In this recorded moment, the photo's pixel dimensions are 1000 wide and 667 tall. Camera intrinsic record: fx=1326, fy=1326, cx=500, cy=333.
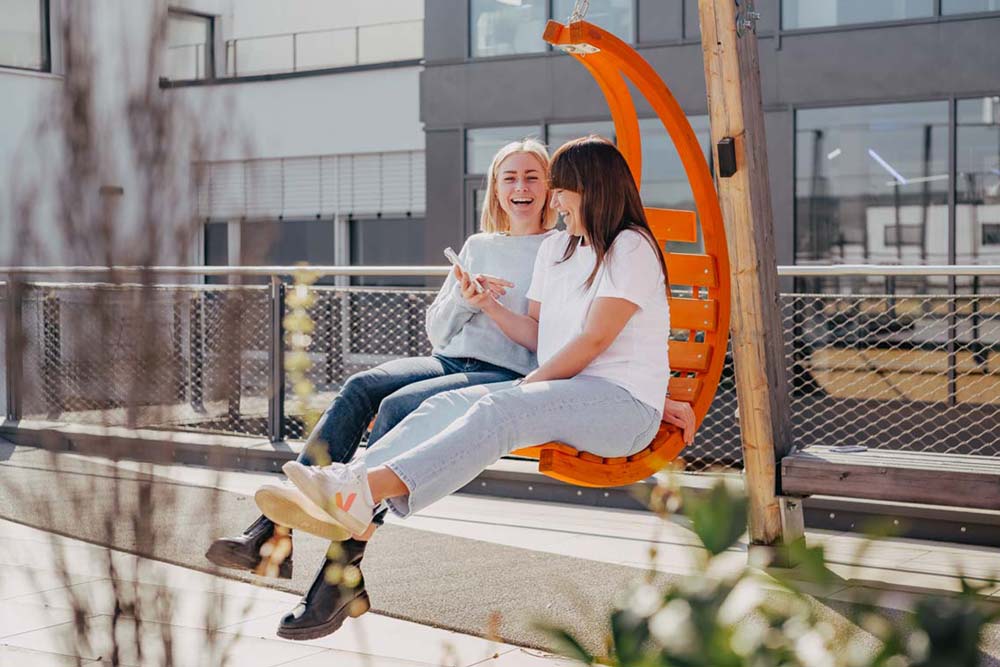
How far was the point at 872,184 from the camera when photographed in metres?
11.1

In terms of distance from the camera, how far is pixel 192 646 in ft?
11.4

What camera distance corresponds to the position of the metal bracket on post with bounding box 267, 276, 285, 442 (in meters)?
7.19

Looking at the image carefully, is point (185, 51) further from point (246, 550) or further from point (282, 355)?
point (282, 355)

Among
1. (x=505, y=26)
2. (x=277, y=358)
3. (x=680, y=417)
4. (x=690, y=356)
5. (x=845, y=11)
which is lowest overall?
(x=277, y=358)

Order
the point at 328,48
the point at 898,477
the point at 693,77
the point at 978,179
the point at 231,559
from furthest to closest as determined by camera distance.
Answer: the point at 328,48, the point at 693,77, the point at 978,179, the point at 898,477, the point at 231,559

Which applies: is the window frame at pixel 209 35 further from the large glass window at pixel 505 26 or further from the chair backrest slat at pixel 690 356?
the large glass window at pixel 505 26

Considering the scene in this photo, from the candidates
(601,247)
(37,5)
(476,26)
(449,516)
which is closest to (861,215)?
(476,26)

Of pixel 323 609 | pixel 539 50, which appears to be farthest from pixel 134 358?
pixel 539 50

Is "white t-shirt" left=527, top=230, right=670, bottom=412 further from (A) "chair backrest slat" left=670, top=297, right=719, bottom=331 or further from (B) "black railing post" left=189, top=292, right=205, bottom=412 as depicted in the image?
(B) "black railing post" left=189, top=292, right=205, bottom=412

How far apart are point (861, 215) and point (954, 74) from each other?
135cm

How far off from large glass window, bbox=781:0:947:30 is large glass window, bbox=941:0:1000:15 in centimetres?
12

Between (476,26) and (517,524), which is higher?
(476,26)

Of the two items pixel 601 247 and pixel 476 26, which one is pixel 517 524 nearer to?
pixel 601 247

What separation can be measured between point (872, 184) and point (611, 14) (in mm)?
2873
